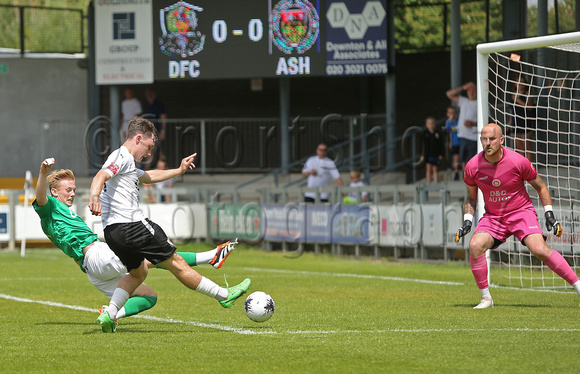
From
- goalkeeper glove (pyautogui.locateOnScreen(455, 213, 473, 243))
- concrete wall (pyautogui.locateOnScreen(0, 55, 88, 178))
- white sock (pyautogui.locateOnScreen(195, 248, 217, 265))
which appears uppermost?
concrete wall (pyautogui.locateOnScreen(0, 55, 88, 178))

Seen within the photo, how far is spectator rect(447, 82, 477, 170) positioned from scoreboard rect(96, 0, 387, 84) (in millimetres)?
4525

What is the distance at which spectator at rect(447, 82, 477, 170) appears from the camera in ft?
67.6

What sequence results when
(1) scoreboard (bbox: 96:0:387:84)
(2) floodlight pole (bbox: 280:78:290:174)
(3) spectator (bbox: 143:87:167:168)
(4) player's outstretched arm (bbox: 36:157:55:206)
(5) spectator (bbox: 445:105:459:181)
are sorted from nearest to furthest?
1. (4) player's outstretched arm (bbox: 36:157:55:206)
2. (5) spectator (bbox: 445:105:459:181)
3. (1) scoreboard (bbox: 96:0:387:84)
4. (2) floodlight pole (bbox: 280:78:290:174)
5. (3) spectator (bbox: 143:87:167:168)

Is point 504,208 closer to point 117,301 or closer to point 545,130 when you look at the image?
point 117,301

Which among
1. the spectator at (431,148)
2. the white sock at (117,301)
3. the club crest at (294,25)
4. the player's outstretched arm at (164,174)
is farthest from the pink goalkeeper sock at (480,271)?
the club crest at (294,25)

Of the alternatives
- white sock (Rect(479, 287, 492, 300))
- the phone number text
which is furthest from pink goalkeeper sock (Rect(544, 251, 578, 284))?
the phone number text

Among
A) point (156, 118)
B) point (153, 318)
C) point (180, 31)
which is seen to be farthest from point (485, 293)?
point (156, 118)

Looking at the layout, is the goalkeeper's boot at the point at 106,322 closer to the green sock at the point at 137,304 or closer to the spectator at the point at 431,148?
the green sock at the point at 137,304

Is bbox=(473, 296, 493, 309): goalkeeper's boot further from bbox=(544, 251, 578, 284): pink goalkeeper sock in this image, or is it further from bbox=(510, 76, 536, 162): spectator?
bbox=(510, 76, 536, 162): spectator

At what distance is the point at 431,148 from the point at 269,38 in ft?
18.5

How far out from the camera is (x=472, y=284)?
45.8 feet

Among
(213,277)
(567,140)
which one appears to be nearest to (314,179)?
(213,277)

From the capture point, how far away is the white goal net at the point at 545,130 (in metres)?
14.5

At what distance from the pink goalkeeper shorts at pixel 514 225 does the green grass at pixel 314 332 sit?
78 cm
